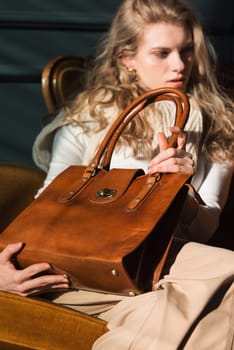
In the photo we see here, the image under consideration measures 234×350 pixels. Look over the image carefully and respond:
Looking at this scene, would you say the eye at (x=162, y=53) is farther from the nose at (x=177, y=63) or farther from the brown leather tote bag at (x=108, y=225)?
the brown leather tote bag at (x=108, y=225)

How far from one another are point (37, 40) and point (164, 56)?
126 centimetres

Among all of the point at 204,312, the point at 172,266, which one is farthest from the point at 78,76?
the point at 204,312

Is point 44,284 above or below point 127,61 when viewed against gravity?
below

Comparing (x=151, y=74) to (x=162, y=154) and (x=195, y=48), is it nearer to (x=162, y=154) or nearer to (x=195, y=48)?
(x=195, y=48)

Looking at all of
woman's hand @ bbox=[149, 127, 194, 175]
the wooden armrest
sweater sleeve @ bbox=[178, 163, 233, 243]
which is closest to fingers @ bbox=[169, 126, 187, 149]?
woman's hand @ bbox=[149, 127, 194, 175]

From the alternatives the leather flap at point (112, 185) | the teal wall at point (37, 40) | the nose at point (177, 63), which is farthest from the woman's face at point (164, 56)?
the teal wall at point (37, 40)

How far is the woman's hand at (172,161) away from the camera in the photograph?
2268mm

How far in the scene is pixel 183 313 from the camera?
6.71ft

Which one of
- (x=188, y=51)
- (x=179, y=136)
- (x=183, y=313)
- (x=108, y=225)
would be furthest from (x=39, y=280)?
(x=188, y=51)

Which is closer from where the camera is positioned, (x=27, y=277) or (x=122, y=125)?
(x=27, y=277)

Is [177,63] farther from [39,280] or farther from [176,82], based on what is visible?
[39,280]

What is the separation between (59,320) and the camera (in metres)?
2.16

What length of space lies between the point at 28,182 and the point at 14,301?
2.37 ft

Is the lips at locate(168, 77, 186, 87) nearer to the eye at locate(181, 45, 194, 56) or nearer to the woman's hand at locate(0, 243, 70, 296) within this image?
the eye at locate(181, 45, 194, 56)
